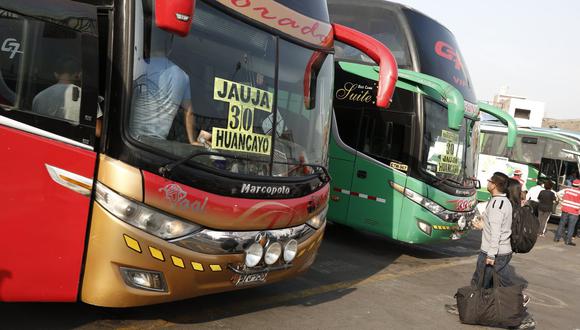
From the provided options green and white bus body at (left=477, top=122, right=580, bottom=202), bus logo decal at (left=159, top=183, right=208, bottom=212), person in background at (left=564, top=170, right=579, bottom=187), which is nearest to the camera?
bus logo decal at (left=159, top=183, right=208, bottom=212)

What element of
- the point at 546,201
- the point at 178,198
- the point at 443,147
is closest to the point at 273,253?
the point at 178,198

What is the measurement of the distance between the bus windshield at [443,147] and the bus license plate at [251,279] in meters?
4.45

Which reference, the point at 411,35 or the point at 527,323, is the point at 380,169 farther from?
the point at 527,323

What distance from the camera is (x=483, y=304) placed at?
5887 mm

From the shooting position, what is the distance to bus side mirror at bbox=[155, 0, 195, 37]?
3.40 metres

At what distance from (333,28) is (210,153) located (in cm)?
235

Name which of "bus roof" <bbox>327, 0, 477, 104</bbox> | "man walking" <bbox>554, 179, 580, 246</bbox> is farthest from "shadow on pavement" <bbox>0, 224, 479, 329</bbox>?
"man walking" <bbox>554, 179, 580, 246</bbox>

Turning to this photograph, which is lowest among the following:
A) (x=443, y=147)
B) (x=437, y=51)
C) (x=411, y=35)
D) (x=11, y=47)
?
(x=443, y=147)

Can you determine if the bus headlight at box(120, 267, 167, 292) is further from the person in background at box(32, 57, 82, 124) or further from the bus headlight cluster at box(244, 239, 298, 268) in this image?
the person in background at box(32, 57, 82, 124)

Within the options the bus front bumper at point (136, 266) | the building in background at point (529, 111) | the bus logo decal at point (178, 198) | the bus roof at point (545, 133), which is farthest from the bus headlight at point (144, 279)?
the building in background at point (529, 111)

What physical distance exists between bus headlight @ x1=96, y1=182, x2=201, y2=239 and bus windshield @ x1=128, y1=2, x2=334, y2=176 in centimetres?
43

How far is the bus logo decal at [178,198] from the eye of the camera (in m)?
3.98

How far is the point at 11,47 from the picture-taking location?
380 cm

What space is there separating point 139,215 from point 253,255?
1.10 meters
